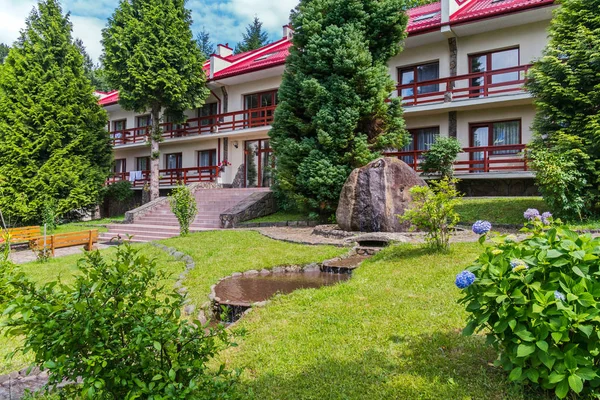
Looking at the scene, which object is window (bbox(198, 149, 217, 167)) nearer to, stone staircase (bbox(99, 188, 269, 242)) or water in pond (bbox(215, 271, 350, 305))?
stone staircase (bbox(99, 188, 269, 242))

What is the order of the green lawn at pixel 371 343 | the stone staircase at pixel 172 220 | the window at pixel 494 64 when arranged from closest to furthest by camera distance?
the green lawn at pixel 371 343
the stone staircase at pixel 172 220
the window at pixel 494 64

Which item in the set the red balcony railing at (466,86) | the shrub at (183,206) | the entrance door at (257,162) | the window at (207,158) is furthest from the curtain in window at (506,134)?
the window at (207,158)

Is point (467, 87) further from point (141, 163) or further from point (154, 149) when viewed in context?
point (141, 163)

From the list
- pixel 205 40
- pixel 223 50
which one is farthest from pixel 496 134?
pixel 205 40

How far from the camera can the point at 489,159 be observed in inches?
585

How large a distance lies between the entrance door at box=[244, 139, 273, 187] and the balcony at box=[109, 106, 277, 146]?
→ 49.3 inches

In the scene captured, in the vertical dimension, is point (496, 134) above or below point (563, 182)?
above

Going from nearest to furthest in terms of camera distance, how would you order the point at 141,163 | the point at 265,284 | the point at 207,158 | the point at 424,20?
the point at 265,284 < the point at 424,20 < the point at 207,158 < the point at 141,163

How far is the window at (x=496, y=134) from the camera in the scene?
48.8 ft

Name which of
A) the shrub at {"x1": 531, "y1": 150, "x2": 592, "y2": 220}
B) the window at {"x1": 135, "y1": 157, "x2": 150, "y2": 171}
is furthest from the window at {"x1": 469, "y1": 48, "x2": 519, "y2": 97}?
the window at {"x1": 135, "y1": 157, "x2": 150, "y2": 171}

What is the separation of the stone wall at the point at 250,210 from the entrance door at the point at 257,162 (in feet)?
18.2

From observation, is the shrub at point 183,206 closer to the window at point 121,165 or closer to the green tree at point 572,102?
the green tree at point 572,102

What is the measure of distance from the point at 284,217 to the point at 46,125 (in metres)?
13.0

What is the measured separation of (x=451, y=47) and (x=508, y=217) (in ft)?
30.3
